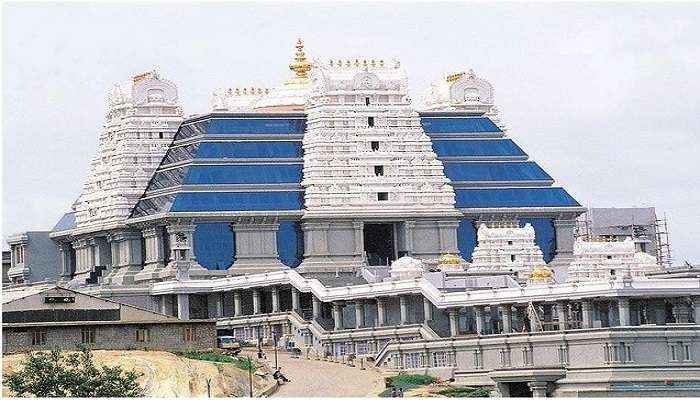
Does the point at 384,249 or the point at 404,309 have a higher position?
the point at 384,249

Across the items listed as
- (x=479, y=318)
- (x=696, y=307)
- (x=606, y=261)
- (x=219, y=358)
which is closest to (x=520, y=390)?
(x=696, y=307)

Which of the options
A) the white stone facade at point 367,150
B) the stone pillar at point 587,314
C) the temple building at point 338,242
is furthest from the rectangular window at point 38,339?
the white stone facade at point 367,150

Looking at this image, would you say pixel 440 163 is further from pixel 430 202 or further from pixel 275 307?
pixel 275 307

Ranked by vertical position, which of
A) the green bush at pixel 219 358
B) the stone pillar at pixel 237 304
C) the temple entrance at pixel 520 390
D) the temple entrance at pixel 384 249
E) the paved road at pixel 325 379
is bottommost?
the temple entrance at pixel 520 390

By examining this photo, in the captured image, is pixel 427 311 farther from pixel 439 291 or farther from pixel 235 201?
pixel 235 201

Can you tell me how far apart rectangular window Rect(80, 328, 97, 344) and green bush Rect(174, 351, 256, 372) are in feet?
14.8

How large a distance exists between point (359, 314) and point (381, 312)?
7.14ft

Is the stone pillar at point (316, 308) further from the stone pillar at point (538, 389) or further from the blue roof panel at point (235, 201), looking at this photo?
the stone pillar at point (538, 389)

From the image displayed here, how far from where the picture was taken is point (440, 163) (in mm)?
198375

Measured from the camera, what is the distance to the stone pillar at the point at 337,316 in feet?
579

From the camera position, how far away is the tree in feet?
450

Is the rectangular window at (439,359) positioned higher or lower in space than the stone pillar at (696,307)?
lower

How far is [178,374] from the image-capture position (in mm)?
147000

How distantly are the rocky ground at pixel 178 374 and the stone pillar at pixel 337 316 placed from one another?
22.2 m
